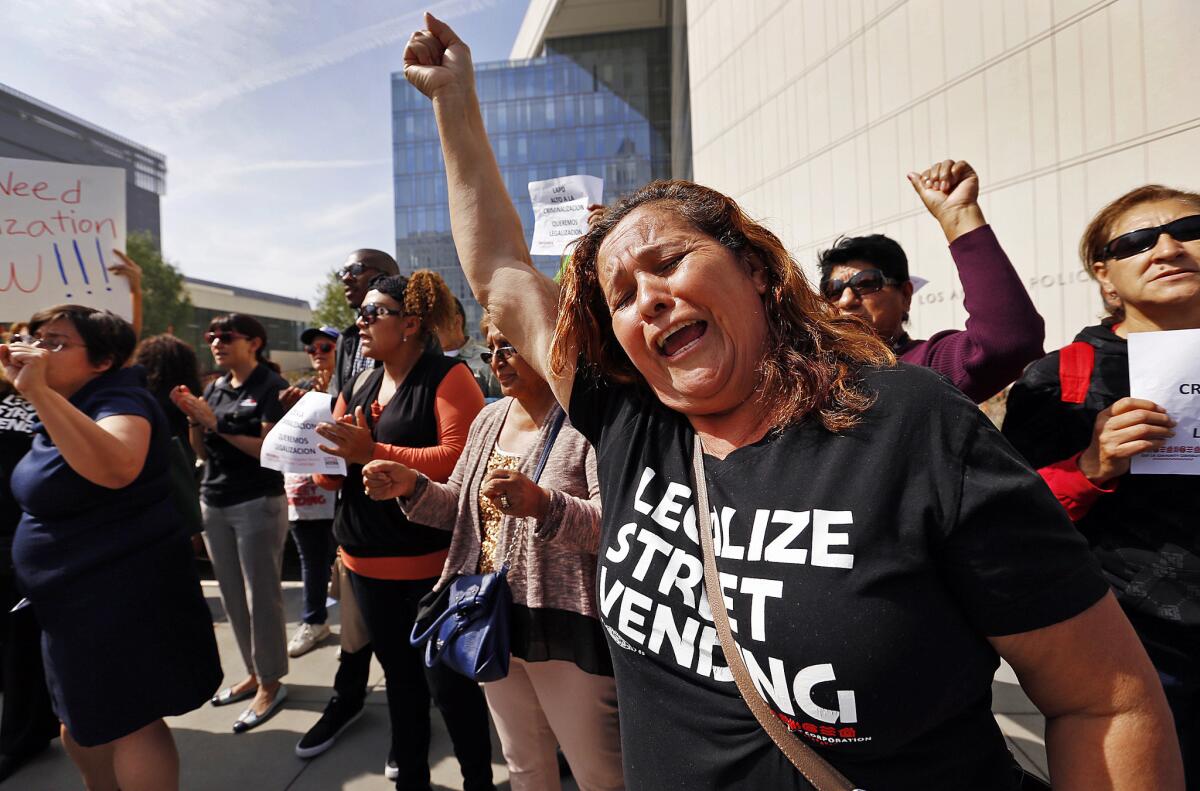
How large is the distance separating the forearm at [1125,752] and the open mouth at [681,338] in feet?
2.65

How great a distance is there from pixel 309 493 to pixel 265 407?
2.61 ft

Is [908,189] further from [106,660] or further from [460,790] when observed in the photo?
[106,660]

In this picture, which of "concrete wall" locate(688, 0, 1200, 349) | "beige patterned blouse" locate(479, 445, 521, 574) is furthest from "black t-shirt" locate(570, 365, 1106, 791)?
"concrete wall" locate(688, 0, 1200, 349)

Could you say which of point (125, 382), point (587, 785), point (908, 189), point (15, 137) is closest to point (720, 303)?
point (587, 785)

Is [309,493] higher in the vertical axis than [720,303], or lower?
lower

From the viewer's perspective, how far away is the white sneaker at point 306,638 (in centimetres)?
429

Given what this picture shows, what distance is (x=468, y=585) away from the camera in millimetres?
2084

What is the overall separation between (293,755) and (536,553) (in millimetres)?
2184

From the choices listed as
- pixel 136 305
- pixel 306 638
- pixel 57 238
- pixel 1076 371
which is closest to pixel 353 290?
pixel 136 305

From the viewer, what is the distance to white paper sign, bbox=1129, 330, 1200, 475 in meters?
1.41

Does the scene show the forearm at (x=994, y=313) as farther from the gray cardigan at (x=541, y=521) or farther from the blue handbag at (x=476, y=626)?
the blue handbag at (x=476, y=626)

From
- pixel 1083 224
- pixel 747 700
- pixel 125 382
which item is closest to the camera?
pixel 747 700

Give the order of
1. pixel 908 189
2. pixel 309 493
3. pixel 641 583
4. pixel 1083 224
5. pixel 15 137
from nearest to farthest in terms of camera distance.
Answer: pixel 641 583 < pixel 309 493 < pixel 1083 224 < pixel 908 189 < pixel 15 137

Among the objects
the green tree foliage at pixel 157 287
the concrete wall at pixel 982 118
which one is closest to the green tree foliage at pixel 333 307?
the green tree foliage at pixel 157 287
